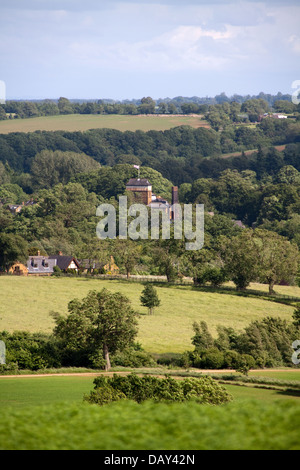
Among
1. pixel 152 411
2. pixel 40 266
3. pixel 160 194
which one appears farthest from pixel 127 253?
pixel 160 194

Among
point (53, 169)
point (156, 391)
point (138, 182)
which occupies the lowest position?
point (138, 182)

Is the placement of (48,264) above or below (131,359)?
below

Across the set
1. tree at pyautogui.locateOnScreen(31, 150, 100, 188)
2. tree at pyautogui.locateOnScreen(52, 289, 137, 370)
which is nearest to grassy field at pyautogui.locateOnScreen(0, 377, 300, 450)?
tree at pyautogui.locateOnScreen(52, 289, 137, 370)

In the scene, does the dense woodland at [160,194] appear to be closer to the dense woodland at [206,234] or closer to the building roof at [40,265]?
the dense woodland at [206,234]

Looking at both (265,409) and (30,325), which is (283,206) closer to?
(30,325)

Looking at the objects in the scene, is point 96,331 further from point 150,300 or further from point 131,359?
point 150,300

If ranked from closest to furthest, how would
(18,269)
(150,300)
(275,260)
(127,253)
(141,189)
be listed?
(150,300), (275,260), (127,253), (18,269), (141,189)

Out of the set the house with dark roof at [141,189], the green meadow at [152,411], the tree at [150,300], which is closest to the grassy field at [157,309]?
the green meadow at [152,411]

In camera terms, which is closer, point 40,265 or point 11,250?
point 11,250
